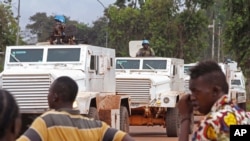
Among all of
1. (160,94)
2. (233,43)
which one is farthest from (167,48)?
(160,94)

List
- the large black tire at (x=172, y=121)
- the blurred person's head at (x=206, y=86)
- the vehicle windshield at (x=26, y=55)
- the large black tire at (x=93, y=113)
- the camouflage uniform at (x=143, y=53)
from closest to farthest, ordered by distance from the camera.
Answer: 1. the blurred person's head at (x=206, y=86)
2. the large black tire at (x=93, y=113)
3. the vehicle windshield at (x=26, y=55)
4. the large black tire at (x=172, y=121)
5. the camouflage uniform at (x=143, y=53)

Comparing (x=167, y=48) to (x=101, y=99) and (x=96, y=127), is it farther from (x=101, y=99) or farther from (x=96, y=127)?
(x=96, y=127)

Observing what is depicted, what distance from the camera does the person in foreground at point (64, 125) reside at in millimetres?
4996

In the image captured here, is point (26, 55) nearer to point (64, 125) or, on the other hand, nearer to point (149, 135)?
point (149, 135)

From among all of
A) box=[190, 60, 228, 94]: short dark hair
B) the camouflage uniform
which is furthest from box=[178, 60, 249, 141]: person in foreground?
the camouflage uniform

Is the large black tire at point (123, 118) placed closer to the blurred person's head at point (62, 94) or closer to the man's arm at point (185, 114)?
the blurred person's head at point (62, 94)

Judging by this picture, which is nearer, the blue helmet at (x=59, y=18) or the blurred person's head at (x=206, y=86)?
the blurred person's head at (x=206, y=86)

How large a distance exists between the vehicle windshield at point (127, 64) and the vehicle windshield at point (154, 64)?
223 mm

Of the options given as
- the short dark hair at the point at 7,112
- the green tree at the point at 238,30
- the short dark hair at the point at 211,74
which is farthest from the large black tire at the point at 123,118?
the short dark hair at the point at 7,112

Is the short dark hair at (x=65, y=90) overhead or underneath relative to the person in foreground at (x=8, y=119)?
overhead

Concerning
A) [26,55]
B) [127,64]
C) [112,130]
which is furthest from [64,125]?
[127,64]

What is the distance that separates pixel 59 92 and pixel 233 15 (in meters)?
28.6

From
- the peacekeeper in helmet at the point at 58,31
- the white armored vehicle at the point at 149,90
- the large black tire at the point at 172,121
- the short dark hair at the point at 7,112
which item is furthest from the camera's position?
the large black tire at the point at 172,121

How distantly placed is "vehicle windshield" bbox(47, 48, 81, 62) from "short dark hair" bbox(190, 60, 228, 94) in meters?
12.7
